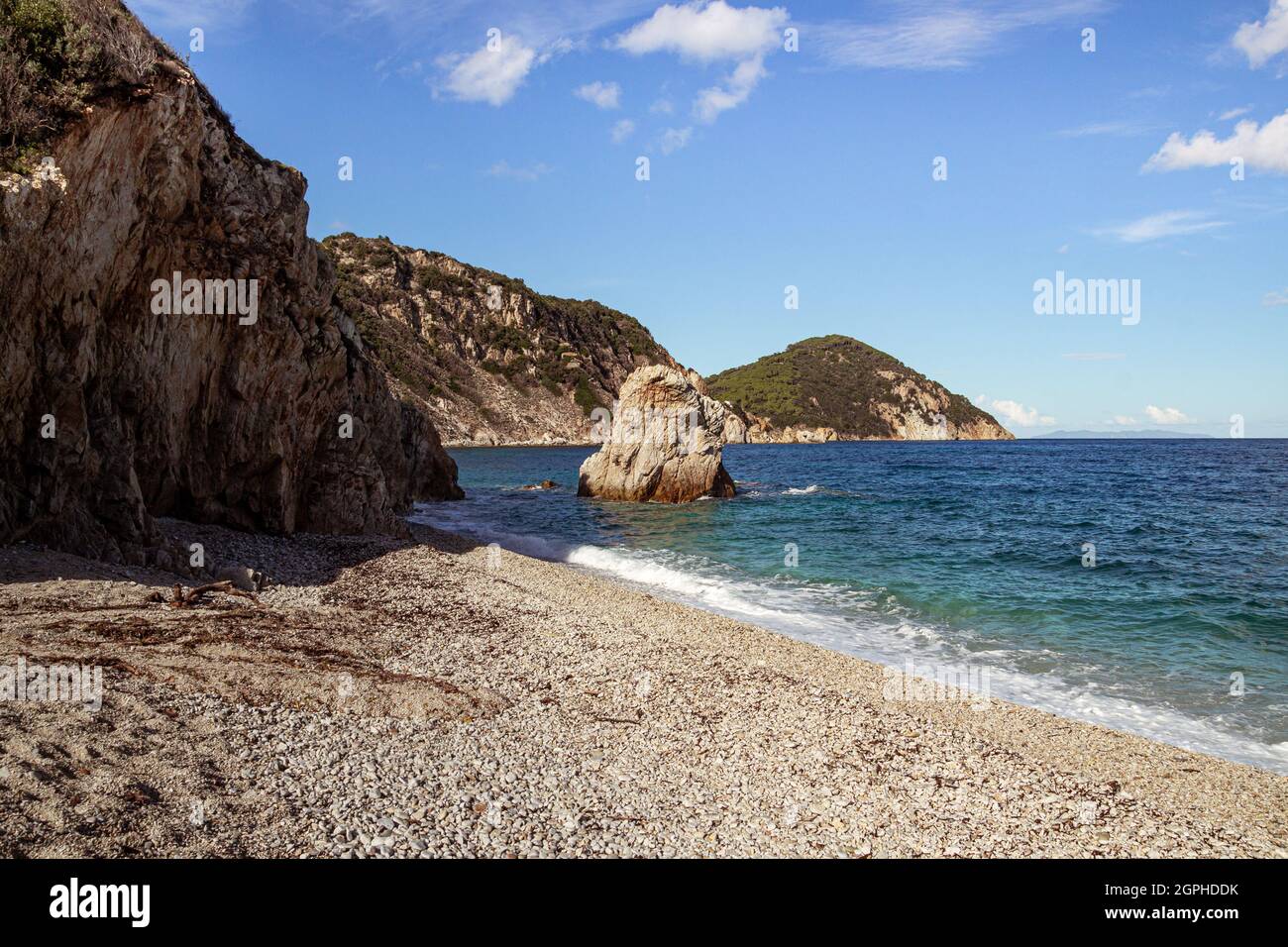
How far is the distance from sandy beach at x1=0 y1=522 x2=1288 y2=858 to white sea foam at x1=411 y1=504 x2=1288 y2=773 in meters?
1.00

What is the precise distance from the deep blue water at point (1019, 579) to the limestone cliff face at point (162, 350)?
8643 millimetres

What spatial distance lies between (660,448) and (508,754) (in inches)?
1392

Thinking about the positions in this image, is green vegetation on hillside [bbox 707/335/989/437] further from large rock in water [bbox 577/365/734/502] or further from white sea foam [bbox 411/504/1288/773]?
white sea foam [bbox 411/504/1288/773]

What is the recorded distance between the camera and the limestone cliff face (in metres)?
11.7

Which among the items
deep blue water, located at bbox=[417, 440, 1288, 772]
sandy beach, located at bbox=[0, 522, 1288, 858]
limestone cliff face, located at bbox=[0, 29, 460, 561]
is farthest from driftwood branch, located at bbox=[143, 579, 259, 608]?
deep blue water, located at bbox=[417, 440, 1288, 772]

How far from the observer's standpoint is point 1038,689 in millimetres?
12008

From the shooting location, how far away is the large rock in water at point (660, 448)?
42.3 metres

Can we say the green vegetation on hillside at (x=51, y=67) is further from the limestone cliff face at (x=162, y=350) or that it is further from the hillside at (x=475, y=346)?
the hillside at (x=475, y=346)

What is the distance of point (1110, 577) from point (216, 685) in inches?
842

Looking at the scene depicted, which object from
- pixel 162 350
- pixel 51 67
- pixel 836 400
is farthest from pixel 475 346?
pixel 51 67
